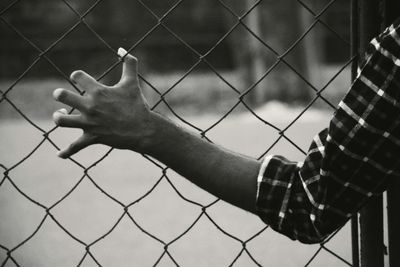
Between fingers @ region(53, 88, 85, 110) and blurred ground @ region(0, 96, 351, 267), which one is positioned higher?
fingers @ region(53, 88, 85, 110)

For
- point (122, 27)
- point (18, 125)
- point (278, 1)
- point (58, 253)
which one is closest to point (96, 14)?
point (122, 27)

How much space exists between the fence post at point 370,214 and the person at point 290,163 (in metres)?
0.24

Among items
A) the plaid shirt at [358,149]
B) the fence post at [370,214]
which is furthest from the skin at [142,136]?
the fence post at [370,214]

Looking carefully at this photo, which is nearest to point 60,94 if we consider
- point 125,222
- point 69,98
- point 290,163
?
point 69,98

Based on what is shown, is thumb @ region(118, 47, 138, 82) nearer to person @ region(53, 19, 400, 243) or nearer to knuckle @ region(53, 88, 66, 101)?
person @ region(53, 19, 400, 243)

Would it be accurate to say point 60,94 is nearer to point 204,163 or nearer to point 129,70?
point 129,70

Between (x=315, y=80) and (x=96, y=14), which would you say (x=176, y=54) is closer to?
(x=96, y=14)

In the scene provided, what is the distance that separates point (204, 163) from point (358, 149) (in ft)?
0.94

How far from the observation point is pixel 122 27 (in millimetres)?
13156

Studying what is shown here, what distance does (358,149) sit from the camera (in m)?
1.06

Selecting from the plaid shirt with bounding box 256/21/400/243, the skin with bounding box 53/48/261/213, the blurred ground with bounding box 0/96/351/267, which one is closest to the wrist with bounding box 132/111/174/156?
the skin with bounding box 53/48/261/213

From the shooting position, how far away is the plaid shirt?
105cm

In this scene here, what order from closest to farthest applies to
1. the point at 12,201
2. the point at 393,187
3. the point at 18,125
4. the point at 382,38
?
the point at 382,38 → the point at 393,187 → the point at 12,201 → the point at 18,125

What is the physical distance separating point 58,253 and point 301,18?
7981 millimetres
